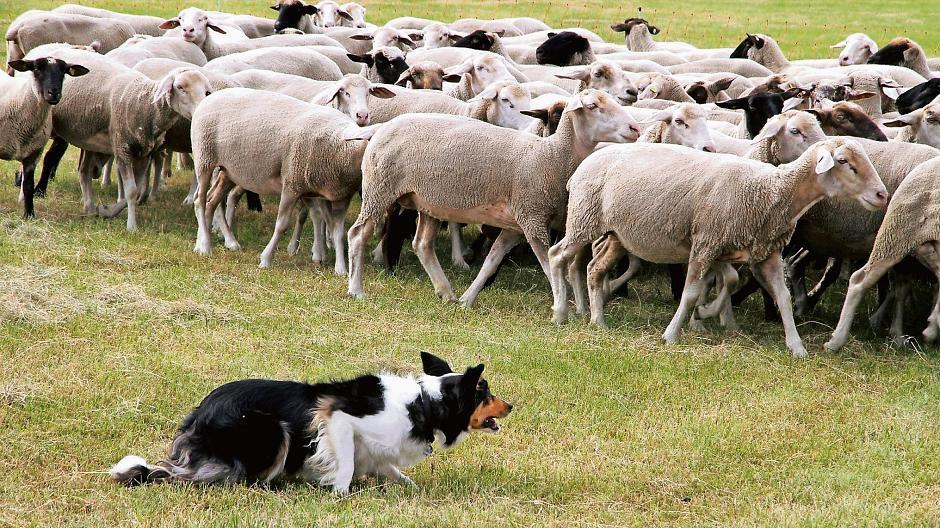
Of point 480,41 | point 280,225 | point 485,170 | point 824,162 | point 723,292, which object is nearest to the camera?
point 824,162

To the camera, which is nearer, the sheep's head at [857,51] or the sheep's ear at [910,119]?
the sheep's ear at [910,119]

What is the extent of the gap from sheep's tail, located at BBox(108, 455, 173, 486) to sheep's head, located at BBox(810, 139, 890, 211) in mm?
4381

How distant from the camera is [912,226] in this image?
7.53 meters

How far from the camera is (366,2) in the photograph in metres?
32.1

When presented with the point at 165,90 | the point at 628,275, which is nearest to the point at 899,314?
the point at 628,275

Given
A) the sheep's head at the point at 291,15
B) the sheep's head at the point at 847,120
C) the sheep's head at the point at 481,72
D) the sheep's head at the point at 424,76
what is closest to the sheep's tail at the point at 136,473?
the sheep's head at the point at 847,120

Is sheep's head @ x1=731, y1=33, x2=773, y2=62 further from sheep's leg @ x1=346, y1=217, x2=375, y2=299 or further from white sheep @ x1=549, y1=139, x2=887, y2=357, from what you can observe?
sheep's leg @ x1=346, y1=217, x2=375, y2=299

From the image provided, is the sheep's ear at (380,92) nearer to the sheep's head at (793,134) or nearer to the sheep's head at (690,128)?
the sheep's head at (690,128)

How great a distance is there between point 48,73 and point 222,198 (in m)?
1.90

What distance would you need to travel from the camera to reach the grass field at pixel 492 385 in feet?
16.4

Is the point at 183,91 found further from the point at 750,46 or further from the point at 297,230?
the point at 750,46

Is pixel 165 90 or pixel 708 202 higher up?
pixel 708 202

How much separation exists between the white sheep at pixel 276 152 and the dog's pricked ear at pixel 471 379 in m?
4.57

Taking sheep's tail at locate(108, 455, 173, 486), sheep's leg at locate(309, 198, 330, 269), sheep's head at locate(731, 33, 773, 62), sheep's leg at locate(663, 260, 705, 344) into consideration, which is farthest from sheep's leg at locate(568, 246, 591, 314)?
sheep's head at locate(731, 33, 773, 62)
